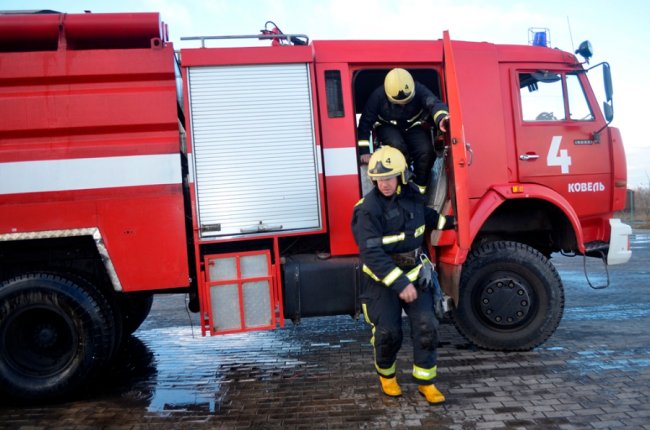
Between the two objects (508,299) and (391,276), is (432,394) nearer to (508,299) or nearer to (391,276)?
(391,276)

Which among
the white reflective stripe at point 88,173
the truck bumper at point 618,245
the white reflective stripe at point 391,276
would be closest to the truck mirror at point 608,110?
the truck bumper at point 618,245

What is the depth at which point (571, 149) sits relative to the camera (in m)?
4.52

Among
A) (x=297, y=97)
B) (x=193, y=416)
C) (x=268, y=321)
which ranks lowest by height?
(x=193, y=416)

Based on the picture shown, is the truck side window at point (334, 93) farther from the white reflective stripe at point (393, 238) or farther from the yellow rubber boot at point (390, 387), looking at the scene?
the yellow rubber boot at point (390, 387)

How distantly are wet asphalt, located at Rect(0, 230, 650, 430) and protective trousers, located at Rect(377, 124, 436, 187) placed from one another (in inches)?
70.2

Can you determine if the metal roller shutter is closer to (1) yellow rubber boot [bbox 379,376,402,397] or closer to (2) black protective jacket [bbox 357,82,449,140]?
(2) black protective jacket [bbox 357,82,449,140]

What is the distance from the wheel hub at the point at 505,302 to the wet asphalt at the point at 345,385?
1.15 ft

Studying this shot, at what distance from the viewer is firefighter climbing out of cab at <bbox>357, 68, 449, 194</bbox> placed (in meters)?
4.11

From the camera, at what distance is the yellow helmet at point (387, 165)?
136 inches

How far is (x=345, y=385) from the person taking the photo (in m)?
3.81

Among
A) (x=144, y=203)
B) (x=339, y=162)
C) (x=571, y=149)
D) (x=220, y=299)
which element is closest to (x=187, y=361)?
(x=220, y=299)

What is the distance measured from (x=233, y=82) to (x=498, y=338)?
134 inches

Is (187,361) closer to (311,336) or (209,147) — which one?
(311,336)

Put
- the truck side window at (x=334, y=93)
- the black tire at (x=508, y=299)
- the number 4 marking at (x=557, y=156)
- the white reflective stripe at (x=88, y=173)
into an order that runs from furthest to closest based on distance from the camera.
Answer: the number 4 marking at (x=557, y=156) → the black tire at (x=508, y=299) → the truck side window at (x=334, y=93) → the white reflective stripe at (x=88, y=173)
